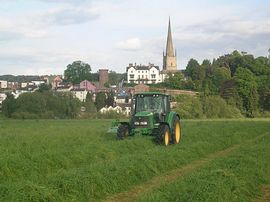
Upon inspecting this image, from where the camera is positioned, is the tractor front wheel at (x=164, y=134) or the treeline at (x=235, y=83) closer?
the tractor front wheel at (x=164, y=134)

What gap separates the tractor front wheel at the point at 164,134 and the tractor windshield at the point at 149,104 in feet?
4.83

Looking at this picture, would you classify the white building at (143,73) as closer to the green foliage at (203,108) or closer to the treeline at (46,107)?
the treeline at (46,107)

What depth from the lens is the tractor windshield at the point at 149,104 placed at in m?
24.2

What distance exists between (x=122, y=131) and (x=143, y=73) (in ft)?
519

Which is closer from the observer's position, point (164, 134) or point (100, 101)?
point (164, 134)

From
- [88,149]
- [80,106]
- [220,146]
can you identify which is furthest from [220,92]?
[88,149]

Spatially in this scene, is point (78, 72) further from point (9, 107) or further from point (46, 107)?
point (46, 107)

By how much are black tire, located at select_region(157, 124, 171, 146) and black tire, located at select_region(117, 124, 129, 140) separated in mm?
2046

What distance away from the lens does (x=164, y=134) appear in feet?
74.3

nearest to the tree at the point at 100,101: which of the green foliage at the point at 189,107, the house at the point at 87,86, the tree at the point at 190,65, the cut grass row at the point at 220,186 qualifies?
the tree at the point at 190,65

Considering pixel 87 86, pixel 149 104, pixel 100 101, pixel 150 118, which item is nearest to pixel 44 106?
pixel 100 101

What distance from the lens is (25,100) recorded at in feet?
267

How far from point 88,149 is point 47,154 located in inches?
105

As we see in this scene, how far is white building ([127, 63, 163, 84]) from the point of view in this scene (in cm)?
18138
